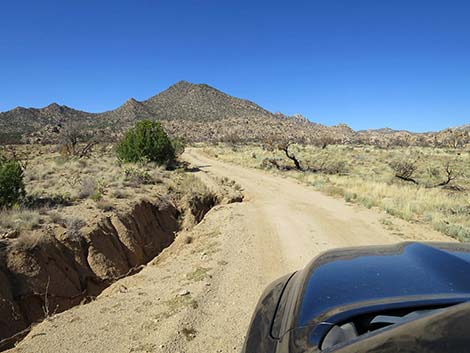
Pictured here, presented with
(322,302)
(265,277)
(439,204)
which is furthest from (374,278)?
(439,204)

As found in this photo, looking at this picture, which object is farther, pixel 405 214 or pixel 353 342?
pixel 405 214

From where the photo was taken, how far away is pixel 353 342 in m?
1.56

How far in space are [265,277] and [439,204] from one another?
1173 cm

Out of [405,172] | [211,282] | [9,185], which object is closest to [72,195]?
[9,185]

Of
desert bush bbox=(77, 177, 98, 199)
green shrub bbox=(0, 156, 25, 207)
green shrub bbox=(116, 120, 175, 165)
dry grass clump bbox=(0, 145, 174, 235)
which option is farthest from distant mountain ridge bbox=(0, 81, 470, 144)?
green shrub bbox=(0, 156, 25, 207)

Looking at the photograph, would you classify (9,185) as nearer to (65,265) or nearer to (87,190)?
(87,190)

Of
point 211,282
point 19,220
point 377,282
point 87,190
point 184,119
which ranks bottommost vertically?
point 211,282

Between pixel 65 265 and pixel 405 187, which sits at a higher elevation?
pixel 405 187

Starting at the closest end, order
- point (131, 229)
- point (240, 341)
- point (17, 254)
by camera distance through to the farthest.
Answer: point (240, 341), point (17, 254), point (131, 229)

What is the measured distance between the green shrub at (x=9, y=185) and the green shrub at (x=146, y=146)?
11.1m

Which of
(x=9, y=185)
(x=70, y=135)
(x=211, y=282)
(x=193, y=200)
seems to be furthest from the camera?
(x=70, y=135)

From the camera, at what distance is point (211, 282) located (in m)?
6.50

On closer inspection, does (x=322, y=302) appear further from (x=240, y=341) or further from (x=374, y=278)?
(x=240, y=341)

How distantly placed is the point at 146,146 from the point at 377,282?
2282 centimetres
